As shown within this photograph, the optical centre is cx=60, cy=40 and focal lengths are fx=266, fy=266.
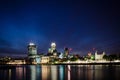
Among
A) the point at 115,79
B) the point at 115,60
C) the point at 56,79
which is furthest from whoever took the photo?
the point at 115,60

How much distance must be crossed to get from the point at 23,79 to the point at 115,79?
20.1 metres

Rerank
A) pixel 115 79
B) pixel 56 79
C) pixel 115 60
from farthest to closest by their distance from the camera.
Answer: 1. pixel 115 60
2. pixel 56 79
3. pixel 115 79

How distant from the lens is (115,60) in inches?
7864

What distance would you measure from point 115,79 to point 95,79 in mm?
4406

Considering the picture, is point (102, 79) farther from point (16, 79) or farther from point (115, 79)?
point (16, 79)

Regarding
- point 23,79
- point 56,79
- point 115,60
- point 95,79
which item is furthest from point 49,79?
point 115,60

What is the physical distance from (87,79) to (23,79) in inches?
559

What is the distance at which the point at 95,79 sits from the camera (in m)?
57.0

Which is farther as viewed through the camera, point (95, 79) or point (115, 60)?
point (115, 60)

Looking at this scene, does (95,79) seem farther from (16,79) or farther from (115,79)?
(16,79)

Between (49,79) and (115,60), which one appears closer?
(49,79)

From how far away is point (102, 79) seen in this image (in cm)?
5669

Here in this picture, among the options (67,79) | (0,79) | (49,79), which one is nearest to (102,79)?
(67,79)

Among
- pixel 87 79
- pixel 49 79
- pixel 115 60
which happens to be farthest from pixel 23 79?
pixel 115 60
